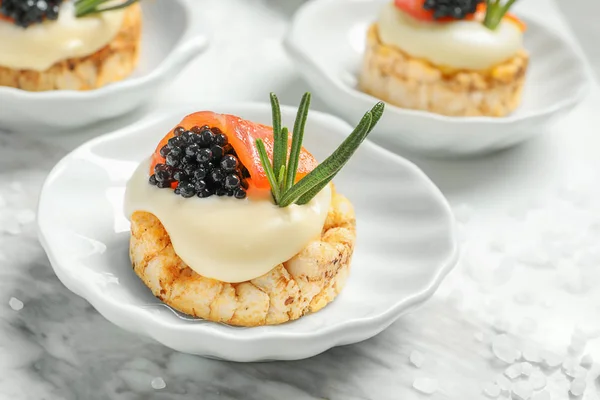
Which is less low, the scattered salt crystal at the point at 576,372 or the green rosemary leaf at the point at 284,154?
the green rosemary leaf at the point at 284,154

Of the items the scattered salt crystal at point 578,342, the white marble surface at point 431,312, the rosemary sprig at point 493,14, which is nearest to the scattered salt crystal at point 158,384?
the white marble surface at point 431,312

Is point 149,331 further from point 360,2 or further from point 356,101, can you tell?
point 360,2

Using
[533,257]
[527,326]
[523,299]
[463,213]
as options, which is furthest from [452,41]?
[527,326]

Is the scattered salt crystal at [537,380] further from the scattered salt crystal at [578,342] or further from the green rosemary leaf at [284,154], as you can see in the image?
the green rosemary leaf at [284,154]

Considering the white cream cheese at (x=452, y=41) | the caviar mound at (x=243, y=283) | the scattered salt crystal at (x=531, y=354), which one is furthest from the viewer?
the white cream cheese at (x=452, y=41)

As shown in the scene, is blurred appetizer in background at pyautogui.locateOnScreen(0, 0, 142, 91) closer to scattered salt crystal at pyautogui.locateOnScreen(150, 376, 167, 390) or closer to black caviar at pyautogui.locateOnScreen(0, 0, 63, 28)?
black caviar at pyautogui.locateOnScreen(0, 0, 63, 28)

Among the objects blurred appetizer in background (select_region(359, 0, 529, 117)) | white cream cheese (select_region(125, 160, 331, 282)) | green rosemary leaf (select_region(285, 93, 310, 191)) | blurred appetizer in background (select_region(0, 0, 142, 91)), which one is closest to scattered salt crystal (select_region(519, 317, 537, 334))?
white cream cheese (select_region(125, 160, 331, 282))

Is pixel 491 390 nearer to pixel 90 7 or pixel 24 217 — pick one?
pixel 24 217
